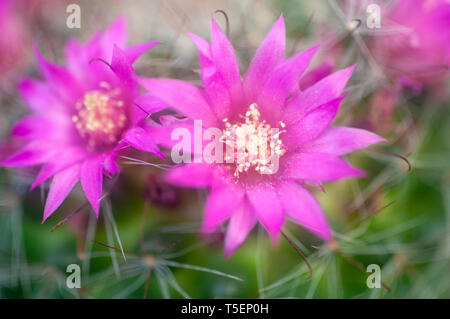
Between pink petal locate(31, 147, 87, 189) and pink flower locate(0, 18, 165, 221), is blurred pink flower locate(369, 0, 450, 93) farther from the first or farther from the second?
pink petal locate(31, 147, 87, 189)

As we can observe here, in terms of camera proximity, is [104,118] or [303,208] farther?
[104,118]

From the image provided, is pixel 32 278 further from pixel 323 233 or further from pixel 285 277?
pixel 323 233

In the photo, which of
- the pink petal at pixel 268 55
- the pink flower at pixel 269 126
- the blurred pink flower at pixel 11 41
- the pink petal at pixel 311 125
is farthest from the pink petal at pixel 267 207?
the blurred pink flower at pixel 11 41

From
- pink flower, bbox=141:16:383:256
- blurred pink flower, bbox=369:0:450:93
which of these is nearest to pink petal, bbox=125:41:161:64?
pink flower, bbox=141:16:383:256

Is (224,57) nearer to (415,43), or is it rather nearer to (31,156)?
(31,156)

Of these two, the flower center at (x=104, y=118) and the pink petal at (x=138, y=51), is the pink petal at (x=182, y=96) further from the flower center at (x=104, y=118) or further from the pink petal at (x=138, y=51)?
the flower center at (x=104, y=118)

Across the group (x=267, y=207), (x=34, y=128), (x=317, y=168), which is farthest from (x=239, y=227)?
(x=34, y=128)
